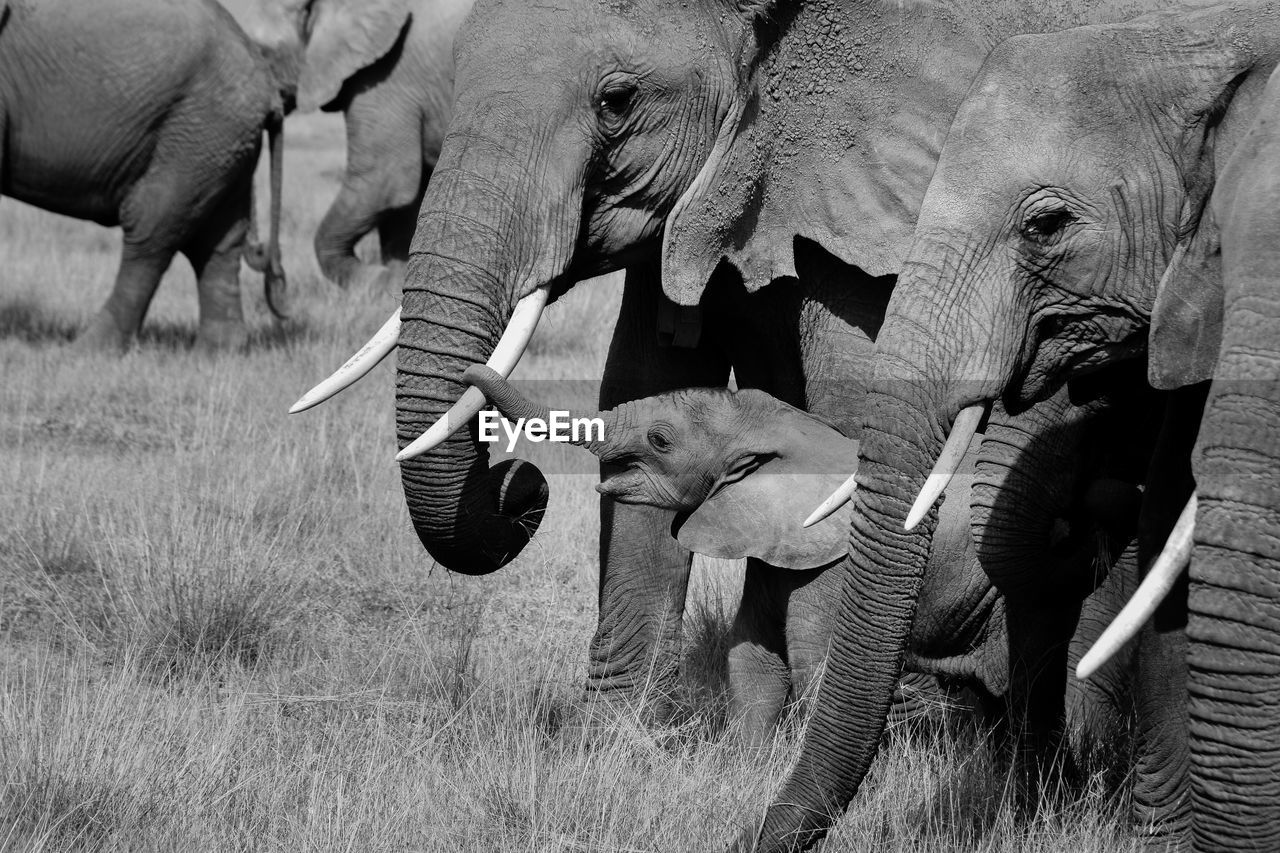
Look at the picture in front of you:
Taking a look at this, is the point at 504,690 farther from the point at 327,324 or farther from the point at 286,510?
the point at 327,324

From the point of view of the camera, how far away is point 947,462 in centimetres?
342

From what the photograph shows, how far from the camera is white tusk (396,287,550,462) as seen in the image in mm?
3955

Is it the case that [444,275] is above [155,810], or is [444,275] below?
above

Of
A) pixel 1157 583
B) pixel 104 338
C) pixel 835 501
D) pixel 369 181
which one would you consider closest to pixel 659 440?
pixel 835 501

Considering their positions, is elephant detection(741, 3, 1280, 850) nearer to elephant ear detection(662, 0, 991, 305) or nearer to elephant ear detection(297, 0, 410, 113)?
elephant ear detection(662, 0, 991, 305)

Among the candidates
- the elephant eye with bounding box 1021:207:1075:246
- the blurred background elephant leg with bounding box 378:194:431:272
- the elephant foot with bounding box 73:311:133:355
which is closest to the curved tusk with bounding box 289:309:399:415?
the elephant eye with bounding box 1021:207:1075:246

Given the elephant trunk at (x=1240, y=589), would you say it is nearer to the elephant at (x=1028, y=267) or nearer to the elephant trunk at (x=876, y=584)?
the elephant at (x=1028, y=267)

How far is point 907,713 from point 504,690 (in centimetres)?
109

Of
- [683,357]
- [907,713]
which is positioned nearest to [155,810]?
[683,357]

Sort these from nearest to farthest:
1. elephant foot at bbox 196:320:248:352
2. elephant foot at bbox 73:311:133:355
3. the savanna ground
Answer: the savanna ground < elephant foot at bbox 73:311:133:355 < elephant foot at bbox 196:320:248:352

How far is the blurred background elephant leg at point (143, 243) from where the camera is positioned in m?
9.58

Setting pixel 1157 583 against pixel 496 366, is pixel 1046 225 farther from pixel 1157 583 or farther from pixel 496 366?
pixel 496 366

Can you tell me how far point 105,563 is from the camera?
5.58 meters

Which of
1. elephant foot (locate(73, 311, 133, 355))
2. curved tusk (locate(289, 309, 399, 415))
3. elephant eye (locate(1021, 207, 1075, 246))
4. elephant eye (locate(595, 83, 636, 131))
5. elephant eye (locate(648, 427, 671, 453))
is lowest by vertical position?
elephant eye (locate(648, 427, 671, 453))
